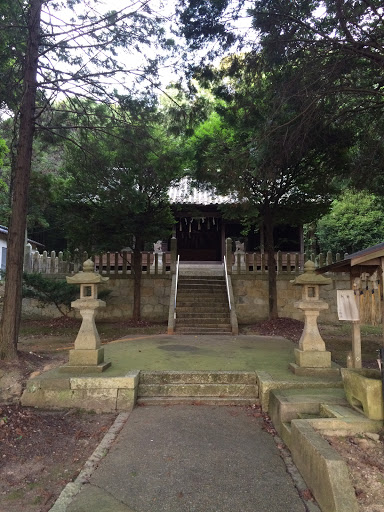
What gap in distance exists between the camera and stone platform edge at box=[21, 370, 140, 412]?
479 cm

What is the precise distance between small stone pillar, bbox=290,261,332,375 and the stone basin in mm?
1053

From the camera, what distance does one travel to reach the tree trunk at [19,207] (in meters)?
5.58

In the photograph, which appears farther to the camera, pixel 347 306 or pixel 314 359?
pixel 314 359

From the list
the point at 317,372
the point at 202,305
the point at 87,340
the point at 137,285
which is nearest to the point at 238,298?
the point at 202,305

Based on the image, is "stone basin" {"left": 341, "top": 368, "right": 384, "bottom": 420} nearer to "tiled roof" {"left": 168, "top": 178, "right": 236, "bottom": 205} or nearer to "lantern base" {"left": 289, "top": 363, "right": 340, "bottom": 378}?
"lantern base" {"left": 289, "top": 363, "right": 340, "bottom": 378}

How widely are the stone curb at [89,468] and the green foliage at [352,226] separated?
15255 millimetres

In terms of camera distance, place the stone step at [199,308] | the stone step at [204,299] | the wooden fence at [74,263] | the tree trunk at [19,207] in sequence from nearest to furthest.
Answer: the tree trunk at [19,207]
the stone step at [199,308]
the stone step at [204,299]
the wooden fence at [74,263]

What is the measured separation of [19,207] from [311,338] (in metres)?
5.23

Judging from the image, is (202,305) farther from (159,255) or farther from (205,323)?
(159,255)

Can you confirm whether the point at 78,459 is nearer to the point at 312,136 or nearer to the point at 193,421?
the point at 193,421

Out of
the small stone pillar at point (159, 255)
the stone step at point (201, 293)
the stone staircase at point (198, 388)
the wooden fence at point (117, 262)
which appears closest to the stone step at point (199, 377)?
the stone staircase at point (198, 388)

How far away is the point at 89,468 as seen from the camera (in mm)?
3256

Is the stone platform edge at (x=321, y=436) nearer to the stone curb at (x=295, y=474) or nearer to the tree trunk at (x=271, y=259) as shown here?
the stone curb at (x=295, y=474)

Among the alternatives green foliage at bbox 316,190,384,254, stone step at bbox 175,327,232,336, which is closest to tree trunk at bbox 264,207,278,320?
stone step at bbox 175,327,232,336
